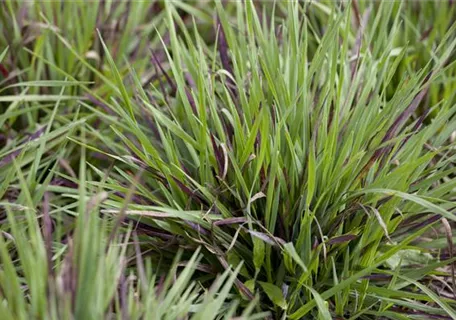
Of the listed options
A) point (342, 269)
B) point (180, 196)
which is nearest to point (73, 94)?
point (180, 196)

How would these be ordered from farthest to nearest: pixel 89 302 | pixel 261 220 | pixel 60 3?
pixel 60 3, pixel 261 220, pixel 89 302

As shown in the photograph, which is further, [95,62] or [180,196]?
[95,62]

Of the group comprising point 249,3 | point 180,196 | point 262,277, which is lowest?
point 262,277

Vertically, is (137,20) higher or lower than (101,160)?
higher

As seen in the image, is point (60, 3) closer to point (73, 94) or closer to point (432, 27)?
point (73, 94)

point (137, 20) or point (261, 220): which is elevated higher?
point (137, 20)

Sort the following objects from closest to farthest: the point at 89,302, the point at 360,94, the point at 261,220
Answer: the point at 89,302 < the point at 261,220 < the point at 360,94

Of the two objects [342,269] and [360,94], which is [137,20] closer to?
[360,94]

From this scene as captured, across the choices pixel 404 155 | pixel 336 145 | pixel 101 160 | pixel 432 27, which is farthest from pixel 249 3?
pixel 432 27

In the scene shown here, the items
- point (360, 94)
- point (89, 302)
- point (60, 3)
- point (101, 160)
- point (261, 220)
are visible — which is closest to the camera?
point (89, 302)
